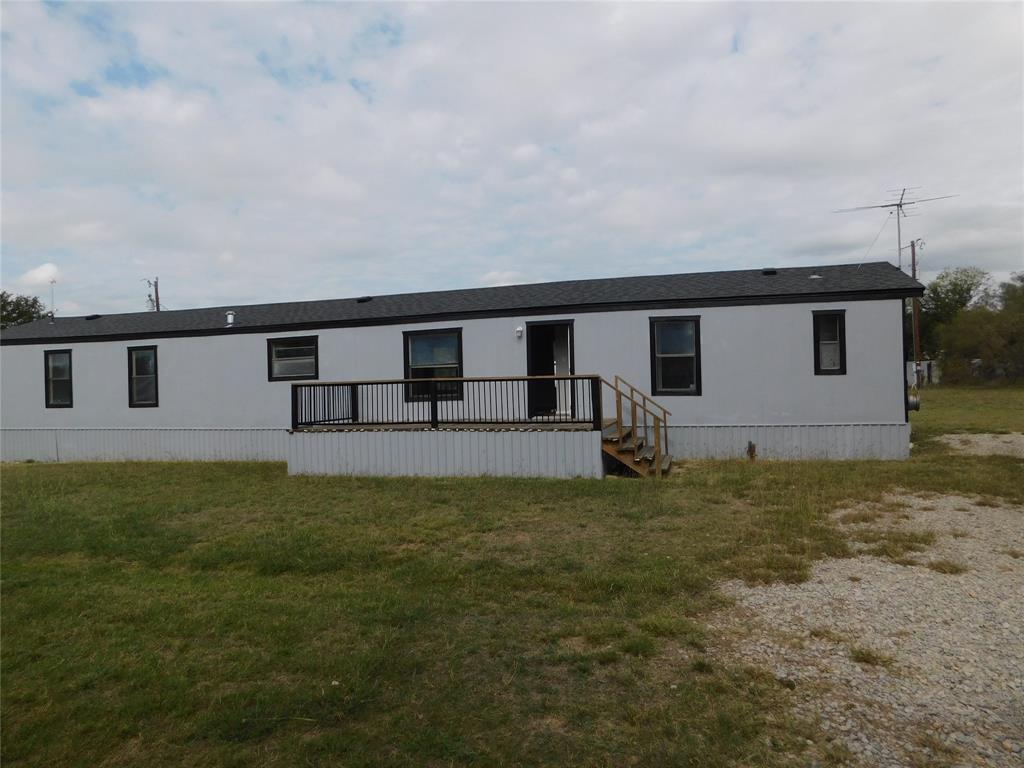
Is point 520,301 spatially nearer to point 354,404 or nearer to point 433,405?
point 433,405

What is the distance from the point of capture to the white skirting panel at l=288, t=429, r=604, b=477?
9.95 m

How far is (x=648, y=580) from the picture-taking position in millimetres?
5031

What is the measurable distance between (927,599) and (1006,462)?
7.41m

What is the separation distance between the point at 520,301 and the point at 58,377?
455 inches

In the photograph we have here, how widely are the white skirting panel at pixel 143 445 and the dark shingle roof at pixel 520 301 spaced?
2224mm

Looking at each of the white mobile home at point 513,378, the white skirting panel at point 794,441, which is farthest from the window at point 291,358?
the white skirting panel at point 794,441

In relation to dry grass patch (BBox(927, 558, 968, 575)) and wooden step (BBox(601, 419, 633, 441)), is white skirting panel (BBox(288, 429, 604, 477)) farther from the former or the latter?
dry grass patch (BBox(927, 558, 968, 575))

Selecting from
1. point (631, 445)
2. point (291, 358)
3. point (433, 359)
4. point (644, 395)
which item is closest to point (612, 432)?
point (631, 445)

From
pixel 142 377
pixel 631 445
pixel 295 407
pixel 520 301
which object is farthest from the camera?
pixel 142 377

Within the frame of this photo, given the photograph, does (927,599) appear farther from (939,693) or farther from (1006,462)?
(1006,462)

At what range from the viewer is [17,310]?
36.2 meters

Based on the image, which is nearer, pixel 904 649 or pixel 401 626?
pixel 904 649

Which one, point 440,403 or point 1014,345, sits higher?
point 1014,345

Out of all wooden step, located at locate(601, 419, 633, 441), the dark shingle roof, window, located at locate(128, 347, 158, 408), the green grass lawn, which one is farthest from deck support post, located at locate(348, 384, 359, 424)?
window, located at locate(128, 347, 158, 408)
